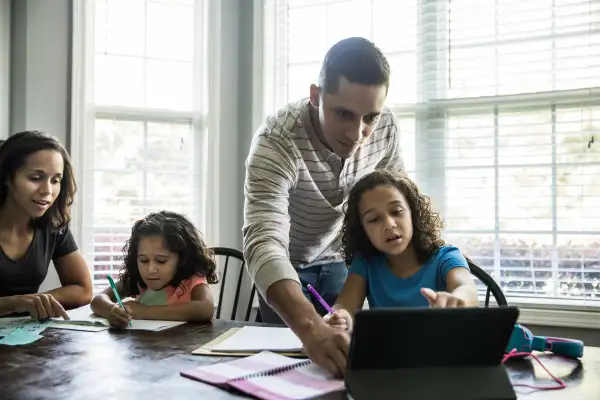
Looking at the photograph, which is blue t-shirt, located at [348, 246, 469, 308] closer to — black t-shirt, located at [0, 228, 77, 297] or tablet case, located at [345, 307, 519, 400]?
tablet case, located at [345, 307, 519, 400]

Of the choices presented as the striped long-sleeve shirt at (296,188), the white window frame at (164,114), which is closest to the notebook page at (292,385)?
the striped long-sleeve shirt at (296,188)

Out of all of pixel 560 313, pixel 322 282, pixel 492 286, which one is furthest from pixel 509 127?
pixel 322 282

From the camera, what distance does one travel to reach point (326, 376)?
3.30 feet

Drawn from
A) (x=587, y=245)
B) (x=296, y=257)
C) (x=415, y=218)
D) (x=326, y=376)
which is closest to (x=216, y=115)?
(x=296, y=257)

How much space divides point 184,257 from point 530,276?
1573 millimetres

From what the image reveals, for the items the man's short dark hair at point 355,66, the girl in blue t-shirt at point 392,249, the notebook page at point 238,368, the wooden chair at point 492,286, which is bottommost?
the notebook page at point 238,368

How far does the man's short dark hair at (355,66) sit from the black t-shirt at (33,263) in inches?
47.0

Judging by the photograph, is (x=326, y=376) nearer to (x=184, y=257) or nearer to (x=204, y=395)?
(x=204, y=395)

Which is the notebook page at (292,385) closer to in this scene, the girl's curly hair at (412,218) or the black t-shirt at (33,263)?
the girl's curly hair at (412,218)

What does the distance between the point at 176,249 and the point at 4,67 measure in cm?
158

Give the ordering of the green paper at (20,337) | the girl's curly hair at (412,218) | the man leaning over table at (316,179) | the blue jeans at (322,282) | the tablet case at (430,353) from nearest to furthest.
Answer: the tablet case at (430,353) < the man leaning over table at (316,179) < the green paper at (20,337) < the girl's curly hair at (412,218) < the blue jeans at (322,282)

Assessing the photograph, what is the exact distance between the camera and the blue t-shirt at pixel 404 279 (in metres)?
1.51

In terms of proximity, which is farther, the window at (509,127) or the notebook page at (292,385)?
the window at (509,127)

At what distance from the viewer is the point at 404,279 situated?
61.5 inches
